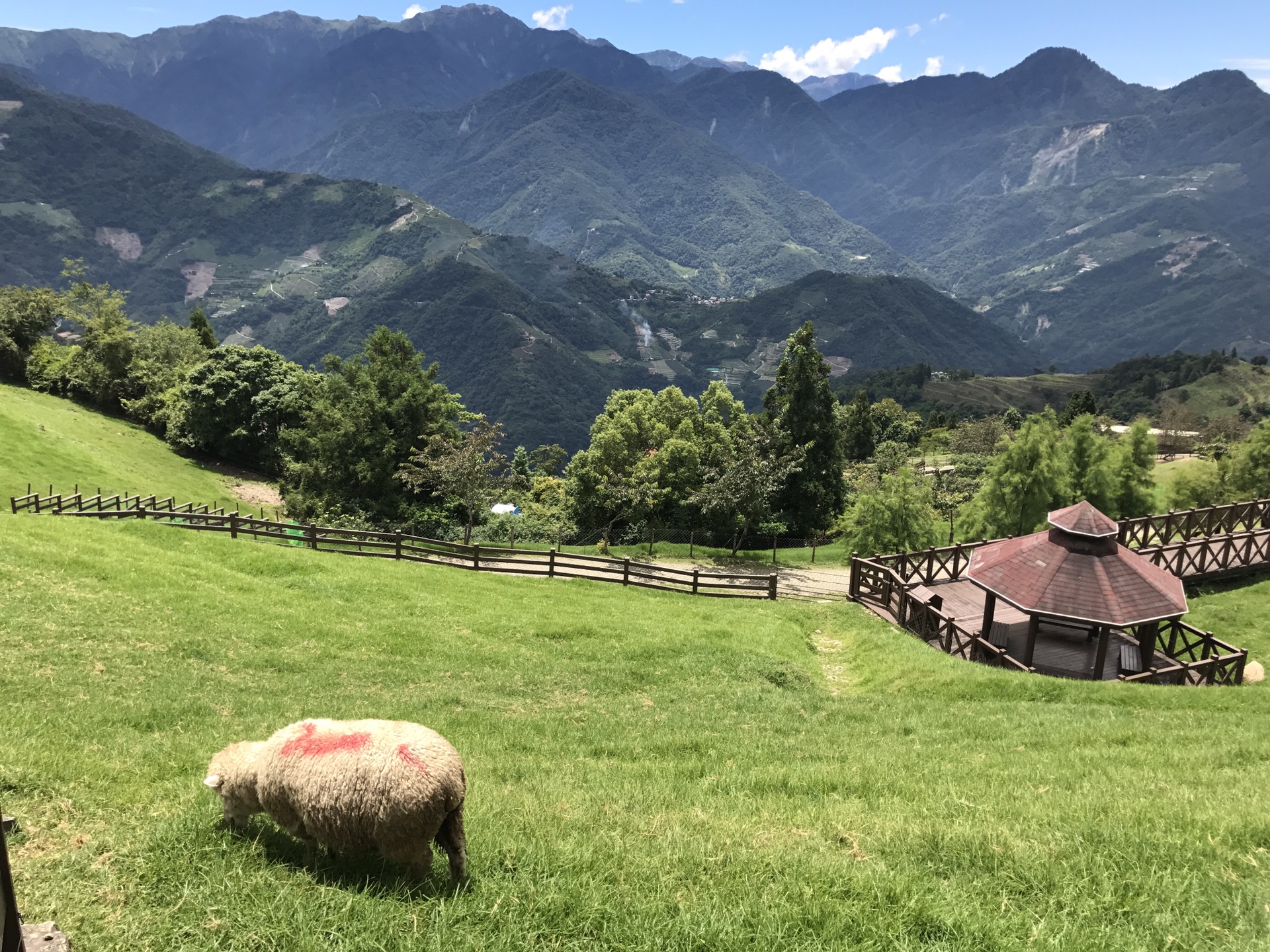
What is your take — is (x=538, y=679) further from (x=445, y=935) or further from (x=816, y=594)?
(x=816, y=594)

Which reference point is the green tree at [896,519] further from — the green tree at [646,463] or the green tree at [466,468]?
the green tree at [466,468]

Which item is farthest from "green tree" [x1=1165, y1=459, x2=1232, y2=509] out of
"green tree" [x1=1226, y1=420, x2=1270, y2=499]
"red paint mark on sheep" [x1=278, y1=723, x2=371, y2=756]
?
"red paint mark on sheep" [x1=278, y1=723, x2=371, y2=756]

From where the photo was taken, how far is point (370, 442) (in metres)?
38.1

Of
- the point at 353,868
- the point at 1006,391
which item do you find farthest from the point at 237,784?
the point at 1006,391

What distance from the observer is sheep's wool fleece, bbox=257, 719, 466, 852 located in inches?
201

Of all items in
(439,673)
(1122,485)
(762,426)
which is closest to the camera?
(439,673)

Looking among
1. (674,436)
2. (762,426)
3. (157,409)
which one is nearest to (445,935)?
(762,426)

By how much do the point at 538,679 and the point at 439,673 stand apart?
2.02 meters

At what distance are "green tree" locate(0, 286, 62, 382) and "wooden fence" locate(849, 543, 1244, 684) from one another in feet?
215

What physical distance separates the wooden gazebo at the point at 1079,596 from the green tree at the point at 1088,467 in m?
11.3

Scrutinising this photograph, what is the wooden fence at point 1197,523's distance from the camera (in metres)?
24.9

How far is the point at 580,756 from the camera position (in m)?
9.95

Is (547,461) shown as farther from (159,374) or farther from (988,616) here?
(988,616)

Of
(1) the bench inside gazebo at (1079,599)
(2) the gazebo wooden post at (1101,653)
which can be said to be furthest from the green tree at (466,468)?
(2) the gazebo wooden post at (1101,653)
